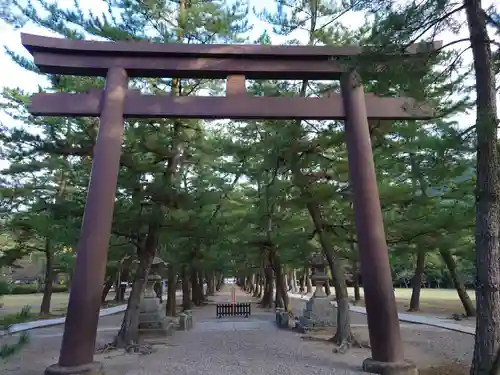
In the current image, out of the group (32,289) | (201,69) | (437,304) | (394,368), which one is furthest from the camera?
(32,289)

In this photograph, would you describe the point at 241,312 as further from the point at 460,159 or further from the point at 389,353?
the point at 460,159

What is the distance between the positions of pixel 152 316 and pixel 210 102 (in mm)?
7339

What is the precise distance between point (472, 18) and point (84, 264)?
660cm

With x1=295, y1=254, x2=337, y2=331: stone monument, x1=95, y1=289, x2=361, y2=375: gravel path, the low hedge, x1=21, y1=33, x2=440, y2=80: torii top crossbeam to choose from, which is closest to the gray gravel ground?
x1=95, y1=289, x2=361, y2=375: gravel path

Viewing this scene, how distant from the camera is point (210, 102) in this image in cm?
708

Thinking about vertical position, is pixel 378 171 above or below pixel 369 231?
above

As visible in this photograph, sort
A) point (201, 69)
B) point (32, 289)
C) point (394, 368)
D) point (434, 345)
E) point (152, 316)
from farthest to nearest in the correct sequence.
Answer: point (32, 289) < point (152, 316) < point (434, 345) < point (201, 69) < point (394, 368)

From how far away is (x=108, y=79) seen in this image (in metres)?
7.11

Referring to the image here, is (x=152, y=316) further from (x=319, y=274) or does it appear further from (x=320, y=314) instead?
Result: (x=319, y=274)

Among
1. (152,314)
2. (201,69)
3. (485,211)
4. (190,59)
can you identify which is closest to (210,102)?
(201,69)

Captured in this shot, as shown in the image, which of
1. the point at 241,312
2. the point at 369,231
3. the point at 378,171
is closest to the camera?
the point at 369,231

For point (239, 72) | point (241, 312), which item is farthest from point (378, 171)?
point (241, 312)

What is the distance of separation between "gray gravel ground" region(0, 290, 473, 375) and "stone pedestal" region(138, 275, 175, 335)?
503 mm

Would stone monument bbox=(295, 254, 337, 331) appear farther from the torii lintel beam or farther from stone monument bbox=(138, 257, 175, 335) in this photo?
the torii lintel beam
